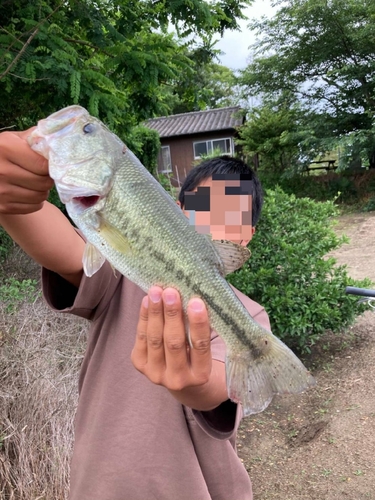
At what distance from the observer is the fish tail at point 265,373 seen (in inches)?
55.7

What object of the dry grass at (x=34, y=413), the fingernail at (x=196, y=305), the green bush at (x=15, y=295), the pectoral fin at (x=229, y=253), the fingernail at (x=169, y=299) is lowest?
the dry grass at (x=34, y=413)

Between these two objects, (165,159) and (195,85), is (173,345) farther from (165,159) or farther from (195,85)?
(165,159)

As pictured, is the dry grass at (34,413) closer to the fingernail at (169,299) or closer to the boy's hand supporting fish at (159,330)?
the boy's hand supporting fish at (159,330)

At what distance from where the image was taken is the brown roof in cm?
2791

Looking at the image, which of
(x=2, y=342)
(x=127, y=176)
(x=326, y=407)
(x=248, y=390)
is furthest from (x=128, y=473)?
(x=326, y=407)

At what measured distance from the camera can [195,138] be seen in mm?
28812

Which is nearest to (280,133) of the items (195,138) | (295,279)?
(195,138)

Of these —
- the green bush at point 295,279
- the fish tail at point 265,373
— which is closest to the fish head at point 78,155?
the fish tail at point 265,373

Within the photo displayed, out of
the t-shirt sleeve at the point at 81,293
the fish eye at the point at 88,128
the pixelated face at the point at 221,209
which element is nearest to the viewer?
the fish eye at the point at 88,128

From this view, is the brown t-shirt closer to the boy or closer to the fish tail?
the boy

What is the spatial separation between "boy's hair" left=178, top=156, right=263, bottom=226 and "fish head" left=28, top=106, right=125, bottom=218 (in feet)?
3.27

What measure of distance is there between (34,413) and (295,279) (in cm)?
329

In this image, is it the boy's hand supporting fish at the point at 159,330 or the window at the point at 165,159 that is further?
the window at the point at 165,159

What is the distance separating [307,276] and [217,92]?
35593mm
